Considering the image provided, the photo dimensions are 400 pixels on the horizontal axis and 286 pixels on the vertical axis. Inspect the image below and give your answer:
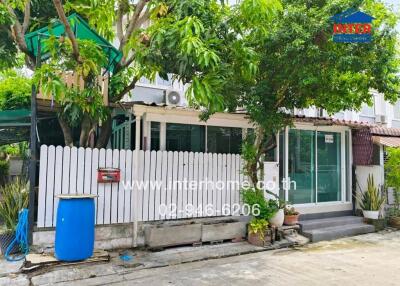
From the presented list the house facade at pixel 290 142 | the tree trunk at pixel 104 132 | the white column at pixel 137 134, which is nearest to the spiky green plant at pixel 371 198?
the house facade at pixel 290 142

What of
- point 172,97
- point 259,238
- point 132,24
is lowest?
point 259,238

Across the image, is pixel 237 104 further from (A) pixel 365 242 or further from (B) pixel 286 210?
(A) pixel 365 242

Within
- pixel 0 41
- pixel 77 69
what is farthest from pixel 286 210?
pixel 0 41

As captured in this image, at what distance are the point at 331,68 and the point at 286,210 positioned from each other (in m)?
3.64

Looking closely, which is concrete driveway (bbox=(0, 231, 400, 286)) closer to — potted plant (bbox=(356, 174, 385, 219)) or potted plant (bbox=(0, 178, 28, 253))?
potted plant (bbox=(0, 178, 28, 253))

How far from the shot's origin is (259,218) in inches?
297

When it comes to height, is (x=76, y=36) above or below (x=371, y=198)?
above

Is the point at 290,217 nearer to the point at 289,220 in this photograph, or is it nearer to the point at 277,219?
the point at 289,220

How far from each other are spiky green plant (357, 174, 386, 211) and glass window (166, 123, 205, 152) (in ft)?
16.8

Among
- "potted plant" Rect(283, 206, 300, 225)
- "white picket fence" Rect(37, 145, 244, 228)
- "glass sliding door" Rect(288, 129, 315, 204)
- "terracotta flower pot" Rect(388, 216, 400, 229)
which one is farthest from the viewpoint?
"terracotta flower pot" Rect(388, 216, 400, 229)

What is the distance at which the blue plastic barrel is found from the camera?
5.53m

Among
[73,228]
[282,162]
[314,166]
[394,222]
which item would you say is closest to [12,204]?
[73,228]

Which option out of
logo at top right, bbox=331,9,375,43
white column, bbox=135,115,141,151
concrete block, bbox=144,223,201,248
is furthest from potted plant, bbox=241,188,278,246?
logo at top right, bbox=331,9,375,43

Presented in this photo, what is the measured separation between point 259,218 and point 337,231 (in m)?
2.48
